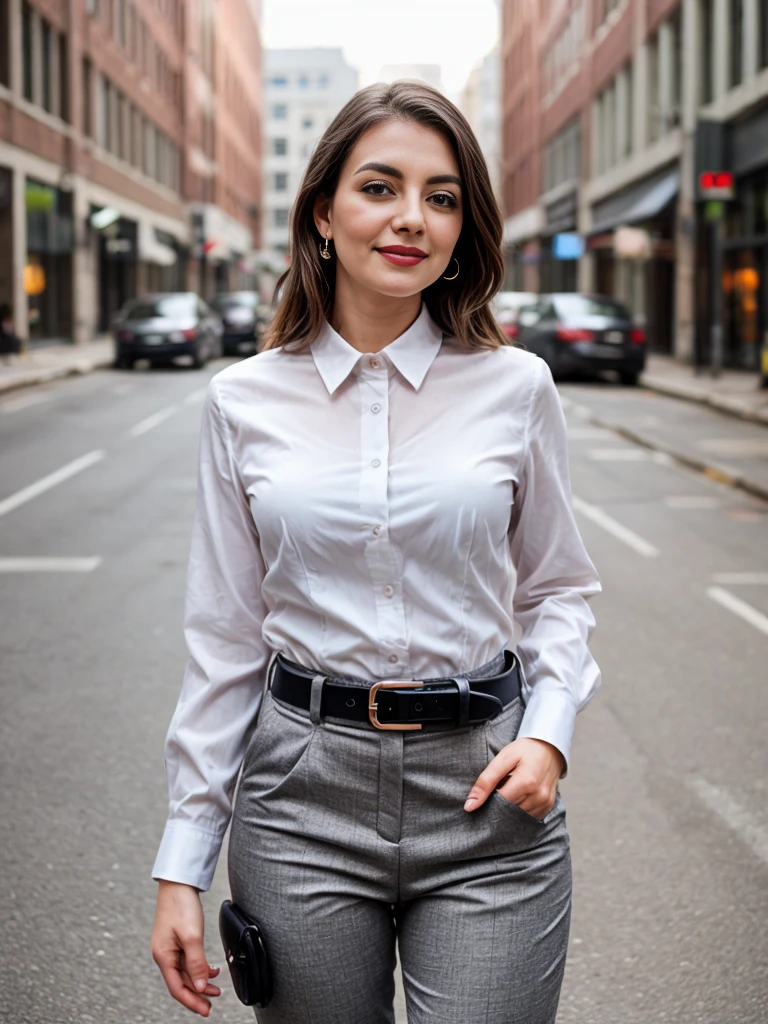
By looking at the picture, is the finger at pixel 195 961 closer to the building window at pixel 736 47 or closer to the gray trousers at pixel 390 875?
the gray trousers at pixel 390 875

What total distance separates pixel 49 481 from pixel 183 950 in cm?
1144

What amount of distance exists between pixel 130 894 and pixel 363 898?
2.22 metres

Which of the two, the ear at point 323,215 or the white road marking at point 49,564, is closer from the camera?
the ear at point 323,215

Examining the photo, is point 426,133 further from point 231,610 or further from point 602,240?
point 602,240

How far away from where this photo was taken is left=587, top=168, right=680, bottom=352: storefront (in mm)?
33500

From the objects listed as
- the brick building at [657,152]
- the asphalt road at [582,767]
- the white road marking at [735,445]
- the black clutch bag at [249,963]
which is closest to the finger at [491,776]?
the black clutch bag at [249,963]

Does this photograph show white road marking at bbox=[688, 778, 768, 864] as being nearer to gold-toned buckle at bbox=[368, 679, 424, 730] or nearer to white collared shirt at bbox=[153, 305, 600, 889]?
white collared shirt at bbox=[153, 305, 600, 889]

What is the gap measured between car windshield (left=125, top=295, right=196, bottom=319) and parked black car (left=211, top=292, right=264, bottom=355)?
338 centimetres

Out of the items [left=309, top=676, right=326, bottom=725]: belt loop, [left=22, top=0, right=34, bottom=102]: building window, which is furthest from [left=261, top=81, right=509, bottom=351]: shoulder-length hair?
[left=22, top=0, right=34, bottom=102]: building window

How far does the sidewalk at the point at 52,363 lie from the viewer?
81.1ft

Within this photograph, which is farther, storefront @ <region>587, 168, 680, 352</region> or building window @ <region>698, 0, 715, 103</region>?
storefront @ <region>587, 168, 680, 352</region>

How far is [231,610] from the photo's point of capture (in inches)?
83.7

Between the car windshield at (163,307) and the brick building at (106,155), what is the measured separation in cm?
311

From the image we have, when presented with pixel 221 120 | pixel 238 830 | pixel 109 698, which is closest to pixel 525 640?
pixel 238 830
